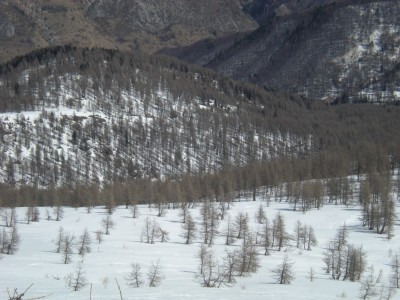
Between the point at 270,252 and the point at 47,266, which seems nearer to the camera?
the point at 47,266

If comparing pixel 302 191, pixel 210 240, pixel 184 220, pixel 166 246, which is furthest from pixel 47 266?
pixel 302 191

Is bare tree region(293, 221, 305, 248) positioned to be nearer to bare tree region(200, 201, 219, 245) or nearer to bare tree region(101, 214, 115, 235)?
bare tree region(200, 201, 219, 245)

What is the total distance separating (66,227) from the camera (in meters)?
122

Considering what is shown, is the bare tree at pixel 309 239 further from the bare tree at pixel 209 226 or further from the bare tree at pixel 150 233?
the bare tree at pixel 150 233

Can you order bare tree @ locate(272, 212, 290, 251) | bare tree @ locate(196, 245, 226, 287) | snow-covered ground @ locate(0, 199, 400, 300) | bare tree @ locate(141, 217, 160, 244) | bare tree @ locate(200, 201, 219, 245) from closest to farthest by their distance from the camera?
snow-covered ground @ locate(0, 199, 400, 300), bare tree @ locate(196, 245, 226, 287), bare tree @ locate(272, 212, 290, 251), bare tree @ locate(141, 217, 160, 244), bare tree @ locate(200, 201, 219, 245)

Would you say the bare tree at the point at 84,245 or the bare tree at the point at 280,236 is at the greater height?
the bare tree at the point at 280,236

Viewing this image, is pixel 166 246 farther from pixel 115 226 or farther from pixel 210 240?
pixel 115 226

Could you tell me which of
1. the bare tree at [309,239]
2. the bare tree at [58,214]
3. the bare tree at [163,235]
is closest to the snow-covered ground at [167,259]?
the bare tree at [163,235]

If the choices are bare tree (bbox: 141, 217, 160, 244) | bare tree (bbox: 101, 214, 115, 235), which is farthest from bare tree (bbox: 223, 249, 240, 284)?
bare tree (bbox: 101, 214, 115, 235)

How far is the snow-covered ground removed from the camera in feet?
154

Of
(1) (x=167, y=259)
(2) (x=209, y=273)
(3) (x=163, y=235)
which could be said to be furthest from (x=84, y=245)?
(2) (x=209, y=273)

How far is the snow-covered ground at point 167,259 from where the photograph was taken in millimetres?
46844

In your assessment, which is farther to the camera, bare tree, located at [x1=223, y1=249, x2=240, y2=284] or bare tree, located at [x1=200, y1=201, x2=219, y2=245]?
bare tree, located at [x1=200, y1=201, x2=219, y2=245]

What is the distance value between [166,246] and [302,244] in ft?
91.8
